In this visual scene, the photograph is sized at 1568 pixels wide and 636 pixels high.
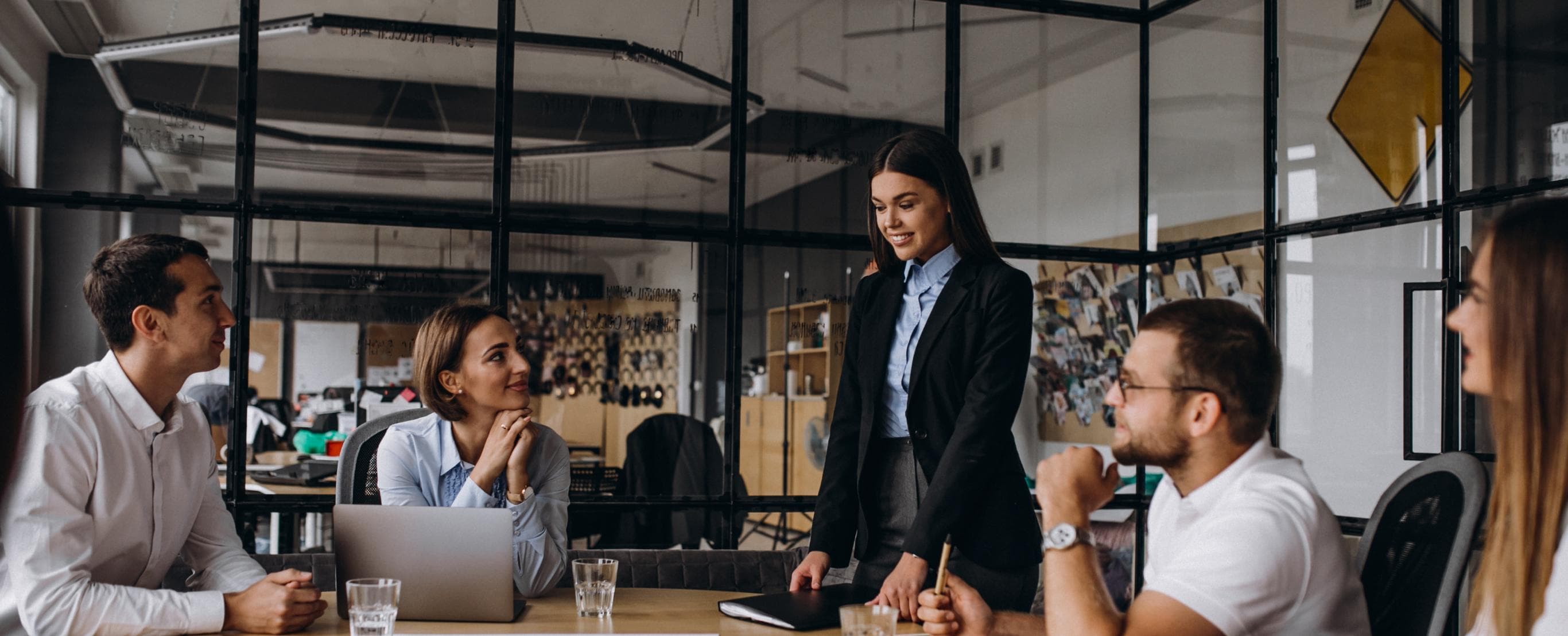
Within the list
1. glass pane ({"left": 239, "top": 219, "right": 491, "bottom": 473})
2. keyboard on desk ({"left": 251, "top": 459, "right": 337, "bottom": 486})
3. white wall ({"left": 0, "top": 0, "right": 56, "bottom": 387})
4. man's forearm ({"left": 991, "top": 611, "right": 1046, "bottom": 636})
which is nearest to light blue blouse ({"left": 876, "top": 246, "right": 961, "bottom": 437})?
man's forearm ({"left": 991, "top": 611, "right": 1046, "bottom": 636})

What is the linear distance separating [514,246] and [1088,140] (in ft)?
7.41

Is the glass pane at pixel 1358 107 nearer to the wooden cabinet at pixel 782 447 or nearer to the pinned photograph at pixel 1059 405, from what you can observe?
the pinned photograph at pixel 1059 405

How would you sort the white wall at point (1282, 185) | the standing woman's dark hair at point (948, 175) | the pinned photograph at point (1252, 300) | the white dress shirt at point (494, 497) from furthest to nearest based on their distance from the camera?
the pinned photograph at point (1252, 300) → the white wall at point (1282, 185) → the standing woman's dark hair at point (948, 175) → the white dress shirt at point (494, 497)

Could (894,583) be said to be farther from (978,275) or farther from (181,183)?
(181,183)

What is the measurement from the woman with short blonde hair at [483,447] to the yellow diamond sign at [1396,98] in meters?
2.77

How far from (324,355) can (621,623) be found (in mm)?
2124

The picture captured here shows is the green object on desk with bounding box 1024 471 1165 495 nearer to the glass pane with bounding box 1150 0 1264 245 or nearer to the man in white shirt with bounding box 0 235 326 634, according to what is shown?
the glass pane with bounding box 1150 0 1264 245

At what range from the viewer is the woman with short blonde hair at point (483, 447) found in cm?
223

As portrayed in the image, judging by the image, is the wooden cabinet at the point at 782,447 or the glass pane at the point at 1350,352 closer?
the glass pane at the point at 1350,352

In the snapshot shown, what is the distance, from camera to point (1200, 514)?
165 centimetres

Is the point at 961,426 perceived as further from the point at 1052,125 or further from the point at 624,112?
the point at 1052,125

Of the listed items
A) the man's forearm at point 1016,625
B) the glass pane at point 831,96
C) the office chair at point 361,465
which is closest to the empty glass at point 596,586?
the man's forearm at point 1016,625

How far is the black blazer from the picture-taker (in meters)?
2.23

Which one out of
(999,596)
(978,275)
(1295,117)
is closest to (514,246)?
(978,275)
